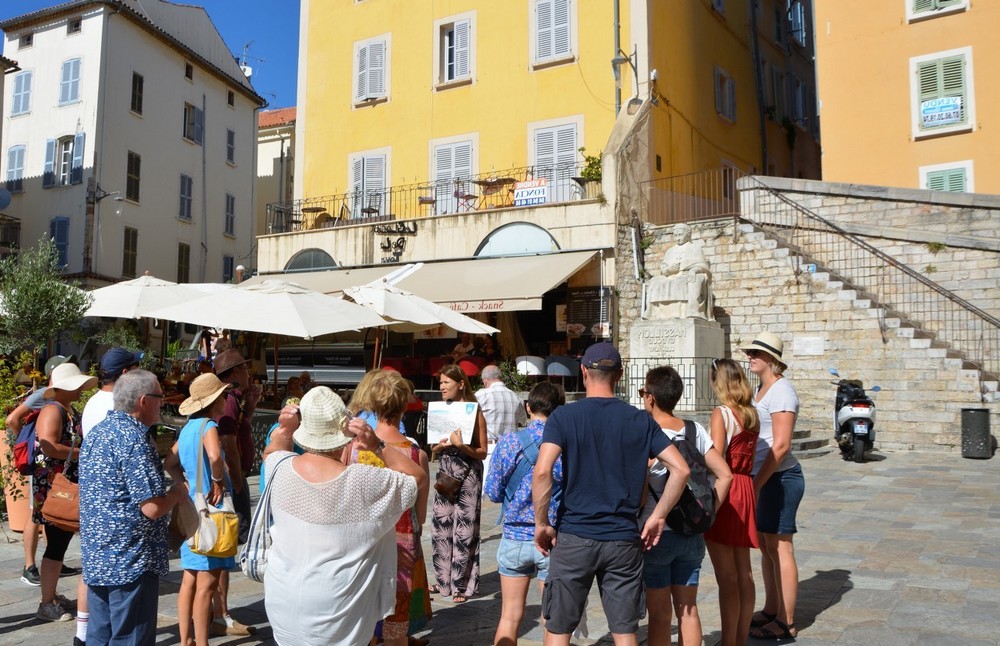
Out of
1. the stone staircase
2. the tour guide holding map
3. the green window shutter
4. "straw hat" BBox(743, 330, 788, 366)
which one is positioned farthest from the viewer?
the green window shutter

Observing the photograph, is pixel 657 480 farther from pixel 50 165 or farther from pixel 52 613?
pixel 50 165

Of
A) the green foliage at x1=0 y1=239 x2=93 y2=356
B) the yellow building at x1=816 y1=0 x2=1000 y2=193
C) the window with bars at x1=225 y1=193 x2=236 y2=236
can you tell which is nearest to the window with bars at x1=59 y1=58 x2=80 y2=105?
the window with bars at x1=225 y1=193 x2=236 y2=236

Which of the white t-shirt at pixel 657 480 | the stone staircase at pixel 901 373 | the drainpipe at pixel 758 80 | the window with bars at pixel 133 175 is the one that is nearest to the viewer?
the white t-shirt at pixel 657 480

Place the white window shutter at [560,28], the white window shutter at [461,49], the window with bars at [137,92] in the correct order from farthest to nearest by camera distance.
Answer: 1. the window with bars at [137,92]
2. the white window shutter at [461,49]
3. the white window shutter at [560,28]

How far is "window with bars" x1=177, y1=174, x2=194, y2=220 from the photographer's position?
99.2 feet

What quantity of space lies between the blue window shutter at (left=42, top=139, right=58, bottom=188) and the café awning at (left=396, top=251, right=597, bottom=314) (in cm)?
1542

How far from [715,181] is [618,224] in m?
3.66

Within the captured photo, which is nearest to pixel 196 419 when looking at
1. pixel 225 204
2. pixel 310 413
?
pixel 310 413

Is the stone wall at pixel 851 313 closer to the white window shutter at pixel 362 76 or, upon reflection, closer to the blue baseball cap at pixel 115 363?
the white window shutter at pixel 362 76

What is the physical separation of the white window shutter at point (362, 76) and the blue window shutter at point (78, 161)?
1002 centimetres

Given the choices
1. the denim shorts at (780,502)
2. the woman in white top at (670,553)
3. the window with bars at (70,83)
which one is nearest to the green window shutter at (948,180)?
the denim shorts at (780,502)

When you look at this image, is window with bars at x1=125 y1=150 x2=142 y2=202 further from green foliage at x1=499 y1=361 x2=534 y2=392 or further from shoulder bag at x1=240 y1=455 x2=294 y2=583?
shoulder bag at x1=240 y1=455 x2=294 y2=583

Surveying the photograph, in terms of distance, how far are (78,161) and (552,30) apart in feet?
53.2

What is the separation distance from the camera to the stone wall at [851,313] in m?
13.9
